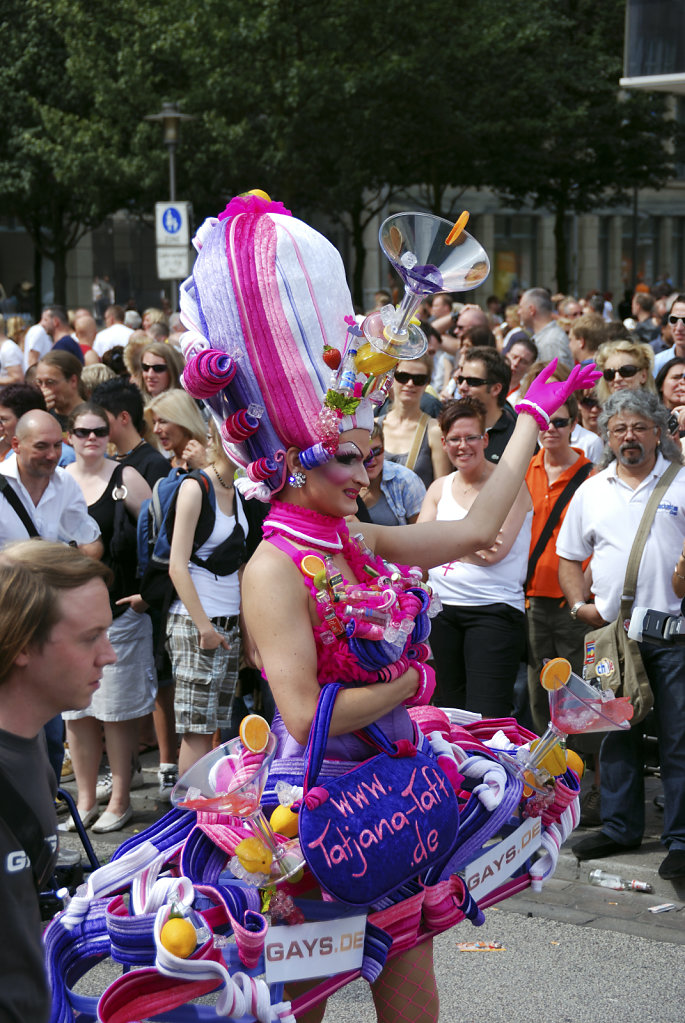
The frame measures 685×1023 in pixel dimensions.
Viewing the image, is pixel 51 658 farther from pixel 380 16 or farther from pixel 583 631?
pixel 380 16

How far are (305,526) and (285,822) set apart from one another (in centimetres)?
69

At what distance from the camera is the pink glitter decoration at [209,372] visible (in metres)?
2.89

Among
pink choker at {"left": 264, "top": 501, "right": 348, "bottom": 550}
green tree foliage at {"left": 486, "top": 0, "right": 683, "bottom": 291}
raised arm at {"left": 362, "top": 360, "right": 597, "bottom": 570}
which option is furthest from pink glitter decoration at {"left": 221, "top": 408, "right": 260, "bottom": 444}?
green tree foliage at {"left": 486, "top": 0, "right": 683, "bottom": 291}

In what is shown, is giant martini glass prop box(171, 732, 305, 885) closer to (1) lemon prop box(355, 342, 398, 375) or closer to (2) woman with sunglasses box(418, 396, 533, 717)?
(1) lemon prop box(355, 342, 398, 375)

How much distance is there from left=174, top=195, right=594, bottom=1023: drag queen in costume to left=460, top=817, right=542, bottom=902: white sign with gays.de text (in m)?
0.21

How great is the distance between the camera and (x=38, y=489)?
5.51 metres

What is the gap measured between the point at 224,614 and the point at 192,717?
1.60ft

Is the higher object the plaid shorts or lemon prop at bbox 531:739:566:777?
lemon prop at bbox 531:739:566:777

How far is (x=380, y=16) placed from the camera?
71.9 ft

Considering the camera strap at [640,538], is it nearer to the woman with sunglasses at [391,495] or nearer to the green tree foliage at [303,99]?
the woman with sunglasses at [391,495]

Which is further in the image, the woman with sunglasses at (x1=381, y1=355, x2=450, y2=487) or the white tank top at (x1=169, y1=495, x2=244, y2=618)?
the woman with sunglasses at (x1=381, y1=355, x2=450, y2=487)

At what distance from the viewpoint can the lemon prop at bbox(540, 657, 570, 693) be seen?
3.26 m

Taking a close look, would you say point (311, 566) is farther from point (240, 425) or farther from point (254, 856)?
point (254, 856)

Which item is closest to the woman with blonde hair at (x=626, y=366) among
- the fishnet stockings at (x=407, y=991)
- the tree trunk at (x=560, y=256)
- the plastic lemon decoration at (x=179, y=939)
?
the fishnet stockings at (x=407, y=991)
